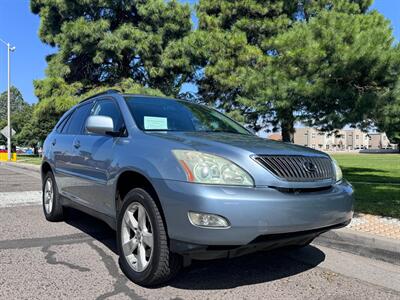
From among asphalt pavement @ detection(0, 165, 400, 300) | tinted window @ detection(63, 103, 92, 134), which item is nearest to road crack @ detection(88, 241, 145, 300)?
asphalt pavement @ detection(0, 165, 400, 300)

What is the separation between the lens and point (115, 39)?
58.7 ft

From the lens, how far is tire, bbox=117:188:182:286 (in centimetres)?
357

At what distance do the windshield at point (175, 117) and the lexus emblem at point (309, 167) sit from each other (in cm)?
136

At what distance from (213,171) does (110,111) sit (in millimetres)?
2048

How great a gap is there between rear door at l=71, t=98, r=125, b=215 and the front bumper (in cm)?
101

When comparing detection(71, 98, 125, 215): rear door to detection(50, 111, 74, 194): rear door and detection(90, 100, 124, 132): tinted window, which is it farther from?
detection(50, 111, 74, 194): rear door

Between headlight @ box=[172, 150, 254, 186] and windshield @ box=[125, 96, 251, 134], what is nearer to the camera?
headlight @ box=[172, 150, 254, 186]

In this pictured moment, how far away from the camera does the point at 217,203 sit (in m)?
3.22

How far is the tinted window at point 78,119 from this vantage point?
571 cm

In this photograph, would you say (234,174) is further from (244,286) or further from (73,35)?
(73,35)

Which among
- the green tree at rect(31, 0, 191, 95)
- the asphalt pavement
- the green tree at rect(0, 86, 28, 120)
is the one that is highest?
the green tree at rect(0, 86, 28, 120)

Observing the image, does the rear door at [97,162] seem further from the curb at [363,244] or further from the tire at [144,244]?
the curb at [363,244]

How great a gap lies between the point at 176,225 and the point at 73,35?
1670 cm

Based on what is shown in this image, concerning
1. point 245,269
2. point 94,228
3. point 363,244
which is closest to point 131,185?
point 245,269
